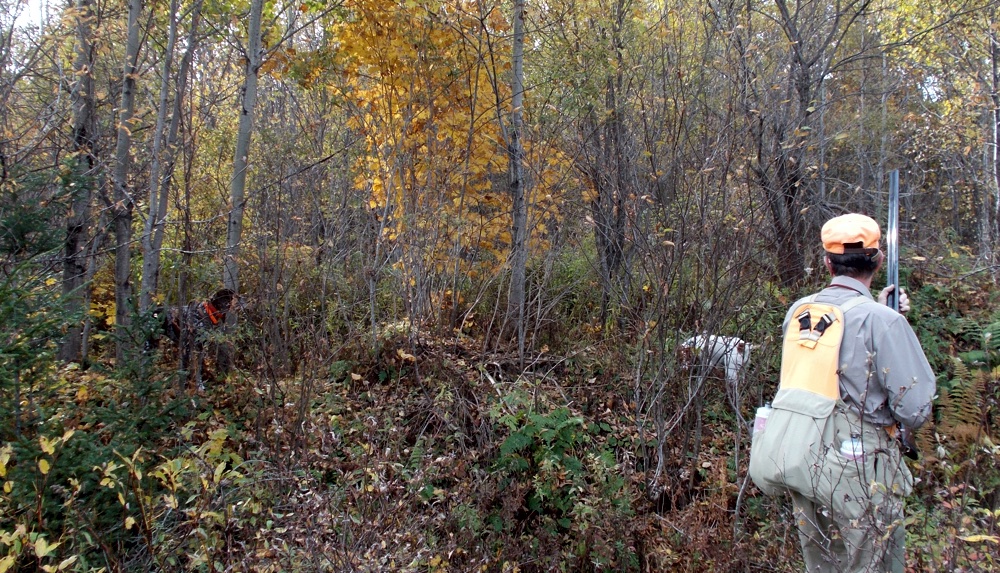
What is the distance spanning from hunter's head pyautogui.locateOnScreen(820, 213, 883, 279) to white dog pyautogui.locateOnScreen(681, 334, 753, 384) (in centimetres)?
183

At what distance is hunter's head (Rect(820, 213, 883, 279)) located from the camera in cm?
241

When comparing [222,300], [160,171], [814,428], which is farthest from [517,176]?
[814,428]

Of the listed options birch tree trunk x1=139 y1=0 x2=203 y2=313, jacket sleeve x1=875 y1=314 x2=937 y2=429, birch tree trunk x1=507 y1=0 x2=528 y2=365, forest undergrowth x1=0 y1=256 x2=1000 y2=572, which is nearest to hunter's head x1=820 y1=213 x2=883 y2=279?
jacket sleeve x1=875 y1=314 x2=937 y2=429

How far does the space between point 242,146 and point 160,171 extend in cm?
96

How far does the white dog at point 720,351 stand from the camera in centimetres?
425

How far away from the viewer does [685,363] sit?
4297mm

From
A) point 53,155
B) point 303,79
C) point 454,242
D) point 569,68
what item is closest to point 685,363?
point 454,242

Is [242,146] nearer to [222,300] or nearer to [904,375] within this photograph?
A: [222,300]

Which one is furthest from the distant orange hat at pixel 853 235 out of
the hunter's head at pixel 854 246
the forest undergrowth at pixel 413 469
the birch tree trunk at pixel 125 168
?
the birch tree trunk at pixel 125 168

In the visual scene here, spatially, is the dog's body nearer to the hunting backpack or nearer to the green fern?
the hunting backpack

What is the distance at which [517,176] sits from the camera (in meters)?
6.13

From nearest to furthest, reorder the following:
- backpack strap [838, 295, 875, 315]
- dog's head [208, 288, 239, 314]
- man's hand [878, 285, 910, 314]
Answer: backpack strap [838, 295, 875, 315] < man's hand [878, 285, 910, 314] < dog's head [208, 288, 239, 314]

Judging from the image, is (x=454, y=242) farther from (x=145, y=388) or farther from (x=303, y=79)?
(x=145, y=388)

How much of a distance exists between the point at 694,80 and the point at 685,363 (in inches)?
97.0
